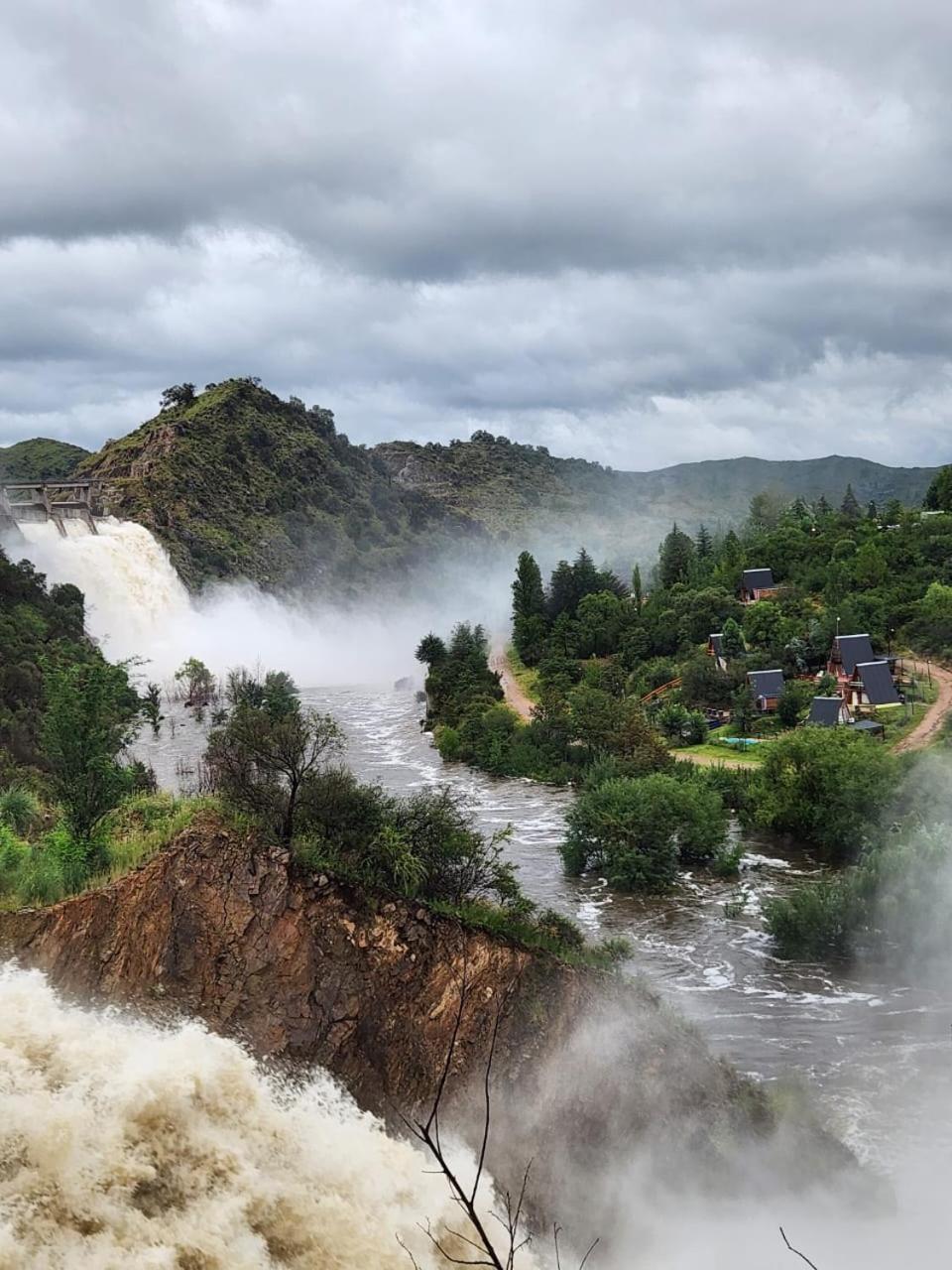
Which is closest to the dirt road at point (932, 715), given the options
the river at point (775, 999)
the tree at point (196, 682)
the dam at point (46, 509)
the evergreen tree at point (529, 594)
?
the river at point (775, 999)

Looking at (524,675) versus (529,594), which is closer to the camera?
(524,675)

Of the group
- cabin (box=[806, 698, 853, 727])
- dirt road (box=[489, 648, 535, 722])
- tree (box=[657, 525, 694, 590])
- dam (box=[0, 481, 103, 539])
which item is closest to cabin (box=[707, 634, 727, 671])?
cabin (box=[806, 698, 853, 727])

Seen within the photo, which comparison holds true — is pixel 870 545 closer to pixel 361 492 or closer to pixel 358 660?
pixel 358 660

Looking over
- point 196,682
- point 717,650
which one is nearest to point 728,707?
point 717,650

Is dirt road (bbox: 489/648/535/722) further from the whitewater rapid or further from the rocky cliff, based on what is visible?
the whitewater rapid

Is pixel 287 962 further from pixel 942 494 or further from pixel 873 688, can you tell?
pixel 942 494

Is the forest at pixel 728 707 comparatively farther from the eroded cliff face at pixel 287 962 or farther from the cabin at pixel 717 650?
the eroded cliff face at pixel 287 962

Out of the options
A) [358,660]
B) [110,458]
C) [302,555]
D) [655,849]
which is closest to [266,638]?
[358,660]
